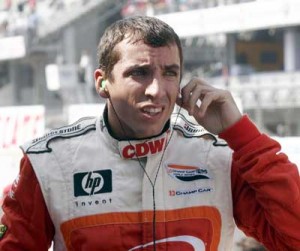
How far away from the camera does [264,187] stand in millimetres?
1532

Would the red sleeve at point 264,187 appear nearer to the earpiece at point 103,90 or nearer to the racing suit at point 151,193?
the racing suit at point 151,193

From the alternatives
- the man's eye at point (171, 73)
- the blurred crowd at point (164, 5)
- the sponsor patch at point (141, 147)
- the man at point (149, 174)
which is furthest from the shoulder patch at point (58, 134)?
the blurred crowd at point (164, 5)

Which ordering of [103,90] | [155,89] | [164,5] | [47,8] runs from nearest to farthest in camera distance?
1. [155,89]
2. [103,90]
3. [164,5]
4. [47,8]

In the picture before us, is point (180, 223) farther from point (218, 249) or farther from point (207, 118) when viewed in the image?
point (207, 118)

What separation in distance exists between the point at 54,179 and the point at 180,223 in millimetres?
273

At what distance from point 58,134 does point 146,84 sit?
25 centimetres


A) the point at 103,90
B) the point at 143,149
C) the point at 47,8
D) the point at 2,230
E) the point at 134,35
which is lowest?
the point at 47,8

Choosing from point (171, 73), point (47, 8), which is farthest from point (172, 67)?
point (47, 8)

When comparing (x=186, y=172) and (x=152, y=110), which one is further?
(x=186, y=172)

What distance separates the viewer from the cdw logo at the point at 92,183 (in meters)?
1.58

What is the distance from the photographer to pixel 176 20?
60.7 feet

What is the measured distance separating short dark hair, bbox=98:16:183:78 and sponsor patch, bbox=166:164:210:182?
0.21m

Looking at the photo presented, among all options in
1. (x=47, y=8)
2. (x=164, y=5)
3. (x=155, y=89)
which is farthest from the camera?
(x=47, y=8)

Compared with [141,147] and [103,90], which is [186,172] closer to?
[141,147]
